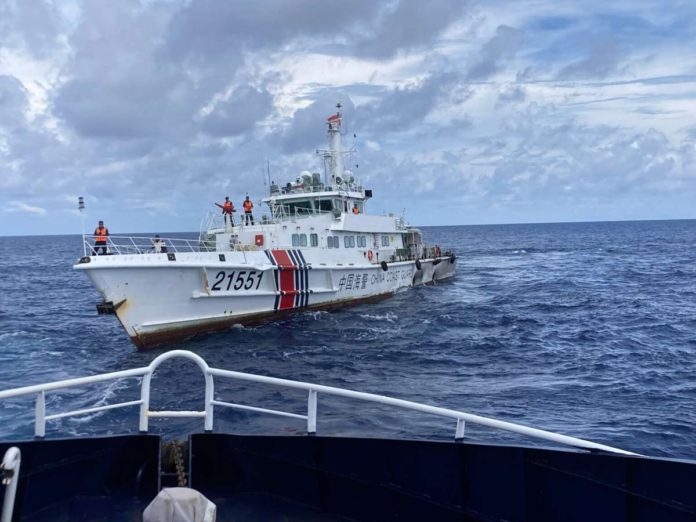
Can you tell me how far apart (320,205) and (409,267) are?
7.72m

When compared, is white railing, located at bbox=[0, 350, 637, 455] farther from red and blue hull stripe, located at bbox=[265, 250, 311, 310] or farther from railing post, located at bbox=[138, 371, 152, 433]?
red and blue hull stripe, located at bbox=[265, 250, 311, 310]

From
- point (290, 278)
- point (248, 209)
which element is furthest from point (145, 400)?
point (248, 209)

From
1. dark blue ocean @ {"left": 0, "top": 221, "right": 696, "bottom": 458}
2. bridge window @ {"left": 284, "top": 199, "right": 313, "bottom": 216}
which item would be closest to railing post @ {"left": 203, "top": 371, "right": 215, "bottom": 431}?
dark blue ocean @ {"left": 0, "top": 221, "right": 696, "bottom": 458}

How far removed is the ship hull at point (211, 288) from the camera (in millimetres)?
18703

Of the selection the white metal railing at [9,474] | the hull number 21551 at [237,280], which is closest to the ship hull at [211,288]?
the hull number 21551 at [237,280]

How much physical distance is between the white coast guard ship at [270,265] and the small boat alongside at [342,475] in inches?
547

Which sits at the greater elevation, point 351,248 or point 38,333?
point 351,248

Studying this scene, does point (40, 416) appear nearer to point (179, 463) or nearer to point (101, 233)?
point (179, 463)

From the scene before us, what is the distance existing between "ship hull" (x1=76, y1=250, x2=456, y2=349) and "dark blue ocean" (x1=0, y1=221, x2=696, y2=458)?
63 cm

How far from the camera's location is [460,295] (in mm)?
32625

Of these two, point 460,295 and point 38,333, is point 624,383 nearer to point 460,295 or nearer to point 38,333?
point 460,295

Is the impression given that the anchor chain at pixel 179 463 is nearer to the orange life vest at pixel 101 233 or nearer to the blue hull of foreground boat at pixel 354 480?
the blue hull of foreground boat at pixel 354 480

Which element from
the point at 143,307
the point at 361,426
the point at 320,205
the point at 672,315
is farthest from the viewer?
the point at 320,205

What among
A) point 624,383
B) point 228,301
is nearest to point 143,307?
point 228,301
